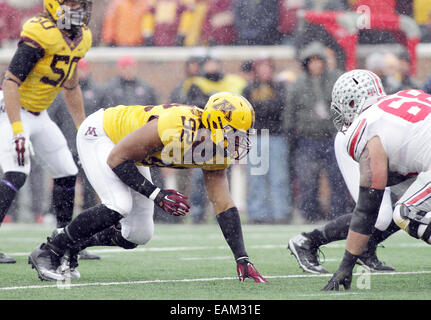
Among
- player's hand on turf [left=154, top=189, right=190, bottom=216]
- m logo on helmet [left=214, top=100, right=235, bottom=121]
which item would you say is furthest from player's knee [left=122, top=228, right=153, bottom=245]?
m logo on helmet [left=214, top=100, right=235, bottom=121]

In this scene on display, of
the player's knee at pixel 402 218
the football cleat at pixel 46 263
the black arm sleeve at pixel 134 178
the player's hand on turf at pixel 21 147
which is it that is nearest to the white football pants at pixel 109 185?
the black arm sleeve at pixel 134 178

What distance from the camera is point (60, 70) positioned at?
277 inches

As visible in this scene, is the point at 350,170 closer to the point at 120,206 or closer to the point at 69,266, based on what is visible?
the point at 120,206

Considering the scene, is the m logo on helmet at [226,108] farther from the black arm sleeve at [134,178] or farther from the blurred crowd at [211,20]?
the blurred crowd at [211,20]

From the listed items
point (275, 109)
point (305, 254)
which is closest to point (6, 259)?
point (305, 254)

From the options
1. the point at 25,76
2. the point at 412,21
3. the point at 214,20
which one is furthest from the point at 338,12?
the point at 25,76

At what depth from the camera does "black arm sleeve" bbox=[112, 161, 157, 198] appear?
564 centimetres

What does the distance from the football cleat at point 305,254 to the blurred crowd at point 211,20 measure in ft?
19.2

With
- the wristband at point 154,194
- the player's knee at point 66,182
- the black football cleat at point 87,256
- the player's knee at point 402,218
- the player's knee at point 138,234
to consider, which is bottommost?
the black football cleat at point 87,256

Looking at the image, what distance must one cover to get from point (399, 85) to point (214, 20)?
3.23 m

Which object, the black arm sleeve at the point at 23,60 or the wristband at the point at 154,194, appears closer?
the wristband at the point at 154,194

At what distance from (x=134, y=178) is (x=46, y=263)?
892mm

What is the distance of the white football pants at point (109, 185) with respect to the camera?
227 inches

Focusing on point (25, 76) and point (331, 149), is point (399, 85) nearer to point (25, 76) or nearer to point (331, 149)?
point (331, 149)
